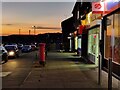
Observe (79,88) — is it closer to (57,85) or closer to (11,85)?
(57,85)

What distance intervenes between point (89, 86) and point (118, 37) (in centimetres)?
421

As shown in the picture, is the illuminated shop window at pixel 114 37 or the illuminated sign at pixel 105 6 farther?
the illuminated sign at pixel 105 6

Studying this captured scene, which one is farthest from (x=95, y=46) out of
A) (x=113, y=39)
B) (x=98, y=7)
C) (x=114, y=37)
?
(x=114, y=37)

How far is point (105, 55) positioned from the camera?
21.3m

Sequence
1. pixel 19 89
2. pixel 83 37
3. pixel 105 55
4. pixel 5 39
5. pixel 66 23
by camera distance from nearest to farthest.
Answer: pixel 19 89
pixel 105 55
pixel 83 37
pixel 66 23
pixel 5 39

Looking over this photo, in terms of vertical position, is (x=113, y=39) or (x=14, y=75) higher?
(x=113, y=39)

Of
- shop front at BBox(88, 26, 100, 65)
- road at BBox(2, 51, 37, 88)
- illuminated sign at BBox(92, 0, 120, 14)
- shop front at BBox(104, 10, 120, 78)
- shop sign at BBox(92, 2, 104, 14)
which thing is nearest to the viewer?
road at BBox(2, 51, 37, 88)

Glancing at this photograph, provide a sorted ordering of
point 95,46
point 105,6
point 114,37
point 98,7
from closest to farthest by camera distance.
Answer: point 114,37, point 105,6, point 98,7, point 95,46

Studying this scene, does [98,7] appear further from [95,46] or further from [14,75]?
[95,46]

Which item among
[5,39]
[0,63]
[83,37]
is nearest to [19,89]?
[0,63]

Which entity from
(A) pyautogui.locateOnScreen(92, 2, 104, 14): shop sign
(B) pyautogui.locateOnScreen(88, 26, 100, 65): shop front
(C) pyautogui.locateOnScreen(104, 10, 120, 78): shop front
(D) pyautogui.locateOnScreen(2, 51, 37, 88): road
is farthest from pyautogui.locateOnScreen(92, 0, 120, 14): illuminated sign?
(B) pyautogui.locateOnScreen(88, 26, 100, 65): shop front

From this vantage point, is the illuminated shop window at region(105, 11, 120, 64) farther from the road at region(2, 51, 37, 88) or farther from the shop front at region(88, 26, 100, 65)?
the shop front at region(88, 26, 100, 65)

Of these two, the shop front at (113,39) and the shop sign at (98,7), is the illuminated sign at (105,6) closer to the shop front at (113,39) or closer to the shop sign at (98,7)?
the shop sign at (98,7)

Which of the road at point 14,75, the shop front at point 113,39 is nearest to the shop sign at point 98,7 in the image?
the shop front at point 113,39
